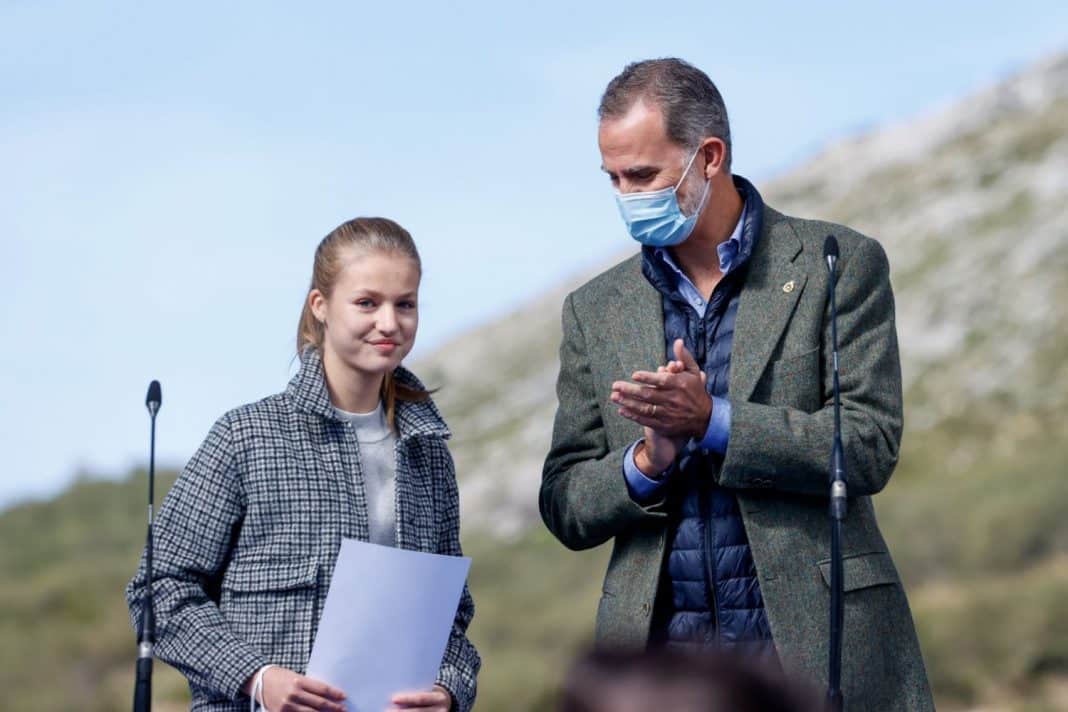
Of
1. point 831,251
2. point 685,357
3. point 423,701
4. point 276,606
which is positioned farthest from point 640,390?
point 276,606

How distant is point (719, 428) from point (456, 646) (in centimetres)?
87

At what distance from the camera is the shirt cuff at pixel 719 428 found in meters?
4.09

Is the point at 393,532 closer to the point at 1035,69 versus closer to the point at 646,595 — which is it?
the point at 646,595

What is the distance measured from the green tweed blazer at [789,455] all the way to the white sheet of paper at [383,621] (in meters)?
0.45

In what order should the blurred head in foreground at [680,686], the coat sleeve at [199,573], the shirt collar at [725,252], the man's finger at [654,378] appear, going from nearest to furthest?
1. the blurred head in foreground at [680,686]
2. the man's finger at [654,378]
3. the coat sleeve at [199,573]
4. the shirt collar at [725,252]

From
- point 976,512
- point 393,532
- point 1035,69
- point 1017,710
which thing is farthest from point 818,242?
point 1035,69

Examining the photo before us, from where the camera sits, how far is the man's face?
4.33 m

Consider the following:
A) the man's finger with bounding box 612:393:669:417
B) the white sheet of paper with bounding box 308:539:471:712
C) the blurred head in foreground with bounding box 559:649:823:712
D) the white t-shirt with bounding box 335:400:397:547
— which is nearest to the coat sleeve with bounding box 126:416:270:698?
the white sheet of paper with bounding box 308:539:471:712

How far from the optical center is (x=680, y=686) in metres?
1.61

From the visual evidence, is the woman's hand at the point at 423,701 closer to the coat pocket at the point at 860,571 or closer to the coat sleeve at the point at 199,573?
the coat sleeve at the point at 199,573

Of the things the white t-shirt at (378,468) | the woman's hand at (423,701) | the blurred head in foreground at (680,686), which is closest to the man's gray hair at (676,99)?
the white t-shirt at (378,468)

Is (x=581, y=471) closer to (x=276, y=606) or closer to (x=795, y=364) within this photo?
(x=795, y=364)

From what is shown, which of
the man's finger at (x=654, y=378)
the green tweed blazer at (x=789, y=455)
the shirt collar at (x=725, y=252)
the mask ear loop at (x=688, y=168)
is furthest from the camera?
the shirt collar at (x=725, y=252)

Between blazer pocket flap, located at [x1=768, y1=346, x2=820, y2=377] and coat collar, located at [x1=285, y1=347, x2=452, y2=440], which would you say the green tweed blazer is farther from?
coat collar, located at [x1=285, y1=347, x2=452, y2=440]
